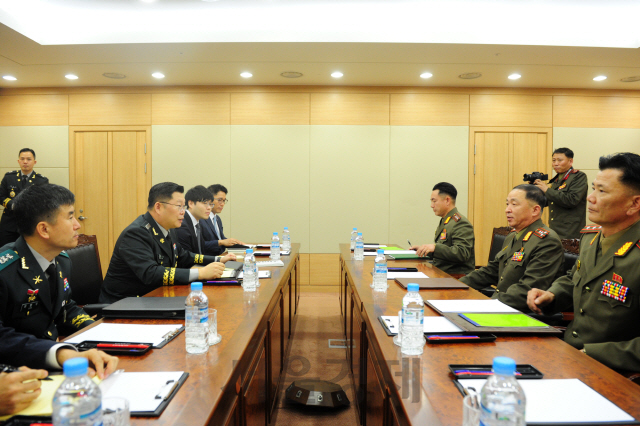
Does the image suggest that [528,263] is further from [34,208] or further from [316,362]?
[34,208]

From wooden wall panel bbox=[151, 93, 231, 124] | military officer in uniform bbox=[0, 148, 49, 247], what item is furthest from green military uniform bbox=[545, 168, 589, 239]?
military officer in uniform bbox=[0, 148, 49, 247]

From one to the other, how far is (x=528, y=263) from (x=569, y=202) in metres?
2.69

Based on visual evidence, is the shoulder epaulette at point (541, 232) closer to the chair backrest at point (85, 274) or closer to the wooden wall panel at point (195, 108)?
the chair backrest at point (85, 274)

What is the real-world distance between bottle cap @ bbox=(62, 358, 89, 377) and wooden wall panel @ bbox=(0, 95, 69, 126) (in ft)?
20.4

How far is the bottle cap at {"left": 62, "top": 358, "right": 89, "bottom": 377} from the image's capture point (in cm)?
70

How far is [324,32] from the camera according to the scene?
4.15 meters

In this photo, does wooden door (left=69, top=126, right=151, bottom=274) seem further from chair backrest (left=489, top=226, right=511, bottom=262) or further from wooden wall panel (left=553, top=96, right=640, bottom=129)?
wooden wall panel (left=553, top=96, right=640, bottom=129)

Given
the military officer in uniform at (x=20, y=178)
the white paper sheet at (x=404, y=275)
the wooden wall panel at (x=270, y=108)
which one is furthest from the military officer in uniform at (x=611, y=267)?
the military officer in uniform at (x=20, y=178)

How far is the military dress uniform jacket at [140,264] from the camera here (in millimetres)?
2270

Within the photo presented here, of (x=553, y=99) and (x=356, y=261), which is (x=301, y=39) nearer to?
(x=356, y=261)

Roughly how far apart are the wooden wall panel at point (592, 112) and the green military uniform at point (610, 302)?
4.67 metres

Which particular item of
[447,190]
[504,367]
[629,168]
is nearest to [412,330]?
[504,367]

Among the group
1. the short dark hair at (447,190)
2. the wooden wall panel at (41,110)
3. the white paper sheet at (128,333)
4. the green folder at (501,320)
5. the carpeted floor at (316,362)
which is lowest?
the carpeted floor at (316,362)

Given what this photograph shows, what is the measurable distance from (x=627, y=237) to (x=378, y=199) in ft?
13.6
